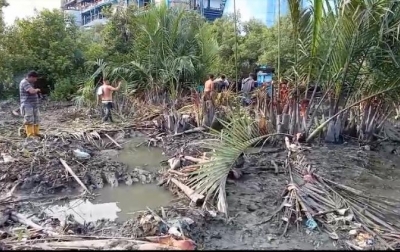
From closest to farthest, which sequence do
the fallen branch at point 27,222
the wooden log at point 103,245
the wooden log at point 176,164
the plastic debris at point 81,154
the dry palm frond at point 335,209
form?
the wooden log at point 103,245 < the fallen branch at point 27,222 < the dry palm frond at point 335,209 < the wooden log at point 176,164 < the plastic debris at point 81,154

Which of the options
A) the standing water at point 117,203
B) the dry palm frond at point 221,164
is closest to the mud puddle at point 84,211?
the standing water at point 117,203

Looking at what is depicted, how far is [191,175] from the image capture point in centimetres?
594

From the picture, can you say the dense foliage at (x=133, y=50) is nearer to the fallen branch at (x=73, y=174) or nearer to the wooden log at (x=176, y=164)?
the wooden log at (x=176, y=164)

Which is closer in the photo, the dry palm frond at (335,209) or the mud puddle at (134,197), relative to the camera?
the dry palm frond at (335,209)

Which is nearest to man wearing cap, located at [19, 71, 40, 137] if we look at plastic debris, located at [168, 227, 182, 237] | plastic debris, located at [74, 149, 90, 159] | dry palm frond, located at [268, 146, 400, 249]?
plastic debris, located at [74, 149, 90, 159]

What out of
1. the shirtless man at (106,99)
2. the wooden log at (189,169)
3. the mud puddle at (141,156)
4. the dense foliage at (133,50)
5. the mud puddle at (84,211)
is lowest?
the mud puddle at (84,211)

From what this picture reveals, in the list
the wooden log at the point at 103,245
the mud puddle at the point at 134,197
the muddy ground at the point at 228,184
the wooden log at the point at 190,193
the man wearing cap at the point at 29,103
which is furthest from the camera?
the man wearing cap at the point at 29,103

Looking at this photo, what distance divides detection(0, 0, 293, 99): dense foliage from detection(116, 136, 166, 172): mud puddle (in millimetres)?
3926

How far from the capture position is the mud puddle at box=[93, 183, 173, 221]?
5.49m

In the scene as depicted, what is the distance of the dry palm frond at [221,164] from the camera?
519 cm

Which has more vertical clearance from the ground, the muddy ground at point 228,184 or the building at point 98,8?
the building at point 98,8

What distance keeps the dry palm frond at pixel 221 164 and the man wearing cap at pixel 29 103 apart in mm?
4572

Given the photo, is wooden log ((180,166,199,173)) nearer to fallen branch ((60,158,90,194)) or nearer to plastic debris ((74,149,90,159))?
fallen branch ((60,158,90,194))

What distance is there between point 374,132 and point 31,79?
7459mm
